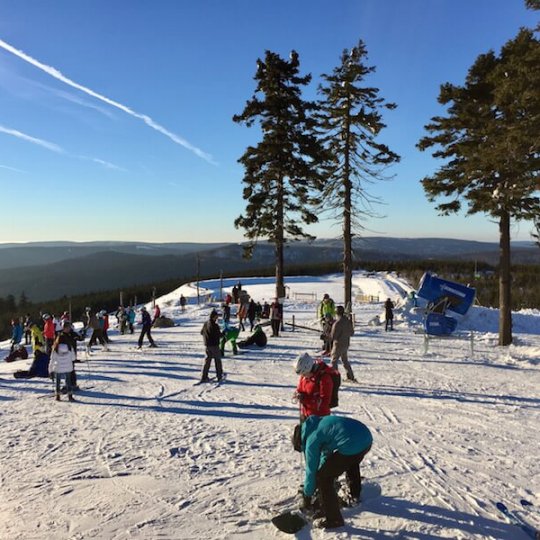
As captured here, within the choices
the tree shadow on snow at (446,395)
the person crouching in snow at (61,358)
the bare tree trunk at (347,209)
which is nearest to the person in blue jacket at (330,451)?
the tree shadow on snow at (446,395)

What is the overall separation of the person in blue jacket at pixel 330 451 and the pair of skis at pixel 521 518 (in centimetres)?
199

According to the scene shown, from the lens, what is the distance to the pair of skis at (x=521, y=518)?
4.91 metres

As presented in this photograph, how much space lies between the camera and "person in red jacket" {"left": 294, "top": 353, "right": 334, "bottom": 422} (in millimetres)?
5613

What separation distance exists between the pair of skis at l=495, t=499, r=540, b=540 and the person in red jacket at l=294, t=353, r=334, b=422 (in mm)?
2312

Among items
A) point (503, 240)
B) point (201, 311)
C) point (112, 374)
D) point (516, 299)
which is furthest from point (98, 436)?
point (516, 299)

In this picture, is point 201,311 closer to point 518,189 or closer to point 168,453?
point 518,189

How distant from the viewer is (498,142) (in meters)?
15.6

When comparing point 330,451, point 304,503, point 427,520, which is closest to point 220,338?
point 304,503

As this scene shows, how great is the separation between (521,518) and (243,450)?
13.0 feet

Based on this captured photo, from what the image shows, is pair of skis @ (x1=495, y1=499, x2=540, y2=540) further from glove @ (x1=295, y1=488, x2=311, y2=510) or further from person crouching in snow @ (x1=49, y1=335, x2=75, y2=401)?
person crouching in snow @ (x1=49, y1=335, x2=75, y2=401)

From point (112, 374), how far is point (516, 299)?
5544cm

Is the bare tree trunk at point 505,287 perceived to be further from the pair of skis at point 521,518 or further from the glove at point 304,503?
the glove at point 304,503

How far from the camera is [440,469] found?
21.9ft

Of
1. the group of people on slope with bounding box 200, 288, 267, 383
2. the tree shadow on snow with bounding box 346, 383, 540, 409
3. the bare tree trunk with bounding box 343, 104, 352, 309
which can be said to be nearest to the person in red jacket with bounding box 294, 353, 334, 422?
the tree shadow on snow with bounding box 346, 383, 540, 409
